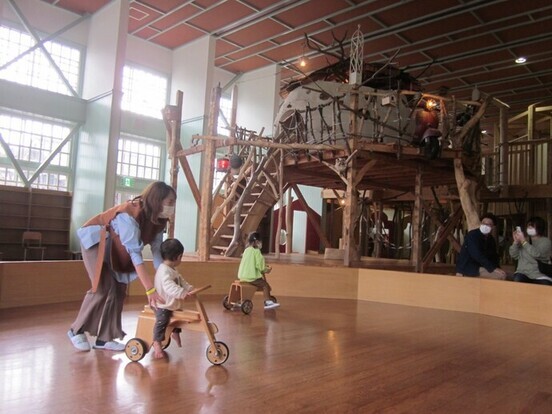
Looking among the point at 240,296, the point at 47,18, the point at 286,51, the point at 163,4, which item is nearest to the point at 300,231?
the point at 286,51

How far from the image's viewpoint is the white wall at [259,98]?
1681cm

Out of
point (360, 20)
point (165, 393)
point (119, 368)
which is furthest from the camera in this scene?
point (360, 20)

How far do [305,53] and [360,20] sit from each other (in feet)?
9.73

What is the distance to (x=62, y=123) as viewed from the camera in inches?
557

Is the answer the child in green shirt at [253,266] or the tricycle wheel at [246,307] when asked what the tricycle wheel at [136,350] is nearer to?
the tricycle wheel at [246,307]

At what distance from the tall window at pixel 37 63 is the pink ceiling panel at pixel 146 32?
78.8 inches

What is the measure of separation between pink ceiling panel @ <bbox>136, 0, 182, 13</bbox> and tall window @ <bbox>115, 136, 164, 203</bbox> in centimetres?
430

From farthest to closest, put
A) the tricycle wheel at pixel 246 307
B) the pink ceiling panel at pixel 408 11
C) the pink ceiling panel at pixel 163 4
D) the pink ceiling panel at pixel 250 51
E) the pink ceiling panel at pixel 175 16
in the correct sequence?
the pink ceiling panel at pixel 250 51, the pink ceiling panel at pixel 175 16, the pink ceiling panel at pixel 163 4, the pink ceiling panel at pixel 408 11, the tricycle wheel at pixel 246 307

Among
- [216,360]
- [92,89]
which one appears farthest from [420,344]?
[92,89]

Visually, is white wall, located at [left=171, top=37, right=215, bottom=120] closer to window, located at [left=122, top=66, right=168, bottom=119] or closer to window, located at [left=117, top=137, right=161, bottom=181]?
window, located at [left=122, top=66, right=168, bottom=119]

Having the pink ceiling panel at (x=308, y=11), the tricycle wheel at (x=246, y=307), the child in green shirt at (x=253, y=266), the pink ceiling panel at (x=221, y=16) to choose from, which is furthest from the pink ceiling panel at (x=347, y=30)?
the tricycle wheel at (x=246, y=307)

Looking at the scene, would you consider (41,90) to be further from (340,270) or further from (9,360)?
(9,360)

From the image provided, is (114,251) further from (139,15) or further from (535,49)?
(535,49)

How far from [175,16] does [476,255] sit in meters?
11.1
